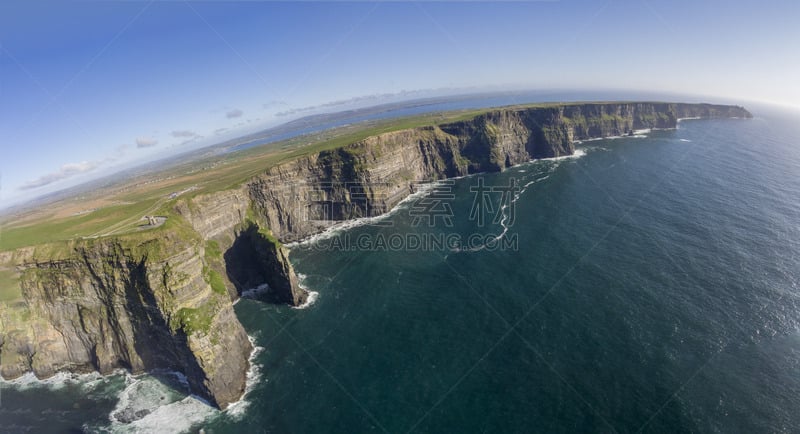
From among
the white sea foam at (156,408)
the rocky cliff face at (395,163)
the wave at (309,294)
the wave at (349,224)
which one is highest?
the rocky cliff face at (395,163)

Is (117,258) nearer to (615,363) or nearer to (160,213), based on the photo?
(160,213)

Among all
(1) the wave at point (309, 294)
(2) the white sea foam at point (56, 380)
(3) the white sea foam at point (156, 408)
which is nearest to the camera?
(3) the white sea foam at point (156, 408)

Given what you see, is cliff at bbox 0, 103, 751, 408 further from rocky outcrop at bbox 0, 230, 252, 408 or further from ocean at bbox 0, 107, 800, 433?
ocean at bbox 0, 107, 800, 433

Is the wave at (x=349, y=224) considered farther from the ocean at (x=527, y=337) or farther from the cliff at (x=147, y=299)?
the cliff at (x=147, y=299)

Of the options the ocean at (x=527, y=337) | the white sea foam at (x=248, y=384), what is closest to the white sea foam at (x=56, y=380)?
the ocean at (x=527, y=337)

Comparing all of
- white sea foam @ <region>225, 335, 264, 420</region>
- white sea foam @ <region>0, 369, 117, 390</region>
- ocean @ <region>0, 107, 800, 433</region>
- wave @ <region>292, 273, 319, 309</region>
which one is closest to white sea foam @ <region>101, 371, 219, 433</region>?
ocean @ <region>0, 107, 800, 433</region>

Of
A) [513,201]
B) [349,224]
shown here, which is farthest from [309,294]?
[513,201]

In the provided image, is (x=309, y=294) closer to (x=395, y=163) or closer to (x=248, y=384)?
(x=248, y=384)

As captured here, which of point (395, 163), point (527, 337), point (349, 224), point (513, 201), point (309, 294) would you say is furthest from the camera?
point (395, 163)

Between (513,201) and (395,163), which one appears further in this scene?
(395,163)
